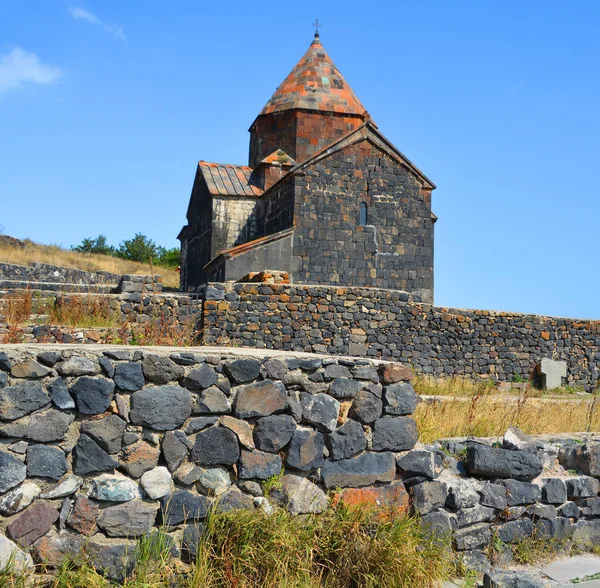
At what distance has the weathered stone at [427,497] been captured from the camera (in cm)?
407

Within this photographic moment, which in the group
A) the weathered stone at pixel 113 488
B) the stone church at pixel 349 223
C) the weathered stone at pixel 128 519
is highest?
the stone church at pixel 349 223

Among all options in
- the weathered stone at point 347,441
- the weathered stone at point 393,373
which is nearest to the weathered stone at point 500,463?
the weathered stone at point 393,373

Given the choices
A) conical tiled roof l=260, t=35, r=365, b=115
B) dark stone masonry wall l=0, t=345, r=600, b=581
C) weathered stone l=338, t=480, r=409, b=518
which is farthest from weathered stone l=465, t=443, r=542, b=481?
conical tiled roof l=260, t=35, r=365, b=115

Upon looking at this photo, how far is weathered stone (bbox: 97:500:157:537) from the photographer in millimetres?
3303

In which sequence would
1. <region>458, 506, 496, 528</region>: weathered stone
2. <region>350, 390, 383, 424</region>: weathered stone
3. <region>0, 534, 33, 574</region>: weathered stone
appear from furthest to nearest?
<region>458, 506, 496, 528</region>: weathered stone → <region>350, 390, 383, 424</region>: weathered stone → <region>0, 534, 33, 574</region>: weathered stone

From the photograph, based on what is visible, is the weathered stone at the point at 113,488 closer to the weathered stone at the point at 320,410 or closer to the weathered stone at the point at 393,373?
the weathered stone at the point at 320,410

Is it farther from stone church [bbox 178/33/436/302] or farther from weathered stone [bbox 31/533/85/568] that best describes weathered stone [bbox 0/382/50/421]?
stone church [bbox 178/33/436/302]

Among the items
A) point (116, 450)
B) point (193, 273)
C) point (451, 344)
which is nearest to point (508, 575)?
point (116, 450)

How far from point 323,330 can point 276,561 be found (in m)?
8.57

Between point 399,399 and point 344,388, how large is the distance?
0.39m

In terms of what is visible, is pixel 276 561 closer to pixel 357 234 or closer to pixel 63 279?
pixel 357 234

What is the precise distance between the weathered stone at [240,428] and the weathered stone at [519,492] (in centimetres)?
187

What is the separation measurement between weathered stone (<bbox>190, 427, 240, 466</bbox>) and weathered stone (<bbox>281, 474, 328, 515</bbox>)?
0.35 metres

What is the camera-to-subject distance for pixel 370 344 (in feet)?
40.5
